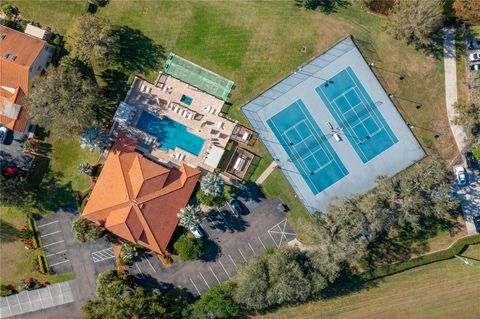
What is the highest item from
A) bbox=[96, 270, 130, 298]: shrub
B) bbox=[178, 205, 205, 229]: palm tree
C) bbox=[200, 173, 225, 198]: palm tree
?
bbox=[200, 173, 225, 198]: palm tree

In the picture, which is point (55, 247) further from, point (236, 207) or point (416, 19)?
point (416, 19)

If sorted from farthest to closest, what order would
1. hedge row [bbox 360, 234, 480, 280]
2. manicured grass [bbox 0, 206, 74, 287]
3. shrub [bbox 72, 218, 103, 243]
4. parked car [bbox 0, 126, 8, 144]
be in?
manicured grass [bbox 0, 206, 74, 287]
hedge row [bbox 360, 234, 480, 280]
parked car [bbox 0, 126, 8, 144]
shrub [bbox 72, 218, 103, 243]

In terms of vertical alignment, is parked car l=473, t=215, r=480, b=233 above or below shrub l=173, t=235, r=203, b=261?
above

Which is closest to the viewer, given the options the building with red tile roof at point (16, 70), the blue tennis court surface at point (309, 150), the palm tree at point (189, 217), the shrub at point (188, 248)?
the palm tree at point (189, 217)

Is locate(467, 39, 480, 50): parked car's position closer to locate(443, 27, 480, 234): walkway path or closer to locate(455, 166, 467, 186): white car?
locate(443, 27, 480, 234): walkway path

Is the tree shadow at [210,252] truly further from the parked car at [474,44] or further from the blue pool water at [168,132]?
the parked car at [474,44]

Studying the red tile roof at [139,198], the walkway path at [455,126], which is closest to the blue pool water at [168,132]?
the red tile roof at [139,198]

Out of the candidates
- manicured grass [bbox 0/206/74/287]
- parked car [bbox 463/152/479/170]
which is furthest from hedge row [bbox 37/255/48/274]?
parked car [bbox 463/152/479/170]
